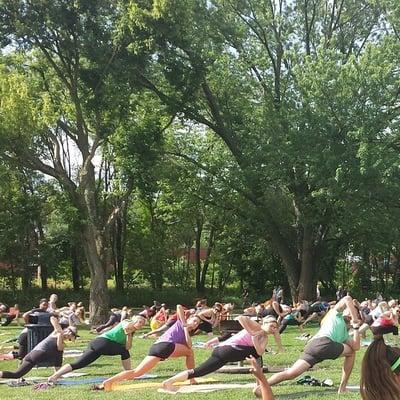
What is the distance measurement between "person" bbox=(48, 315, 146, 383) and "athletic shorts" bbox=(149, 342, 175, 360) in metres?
0.69

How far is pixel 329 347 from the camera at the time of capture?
879cm

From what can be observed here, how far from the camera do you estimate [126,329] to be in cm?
1062

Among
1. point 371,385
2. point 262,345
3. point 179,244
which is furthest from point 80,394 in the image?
point 179,244

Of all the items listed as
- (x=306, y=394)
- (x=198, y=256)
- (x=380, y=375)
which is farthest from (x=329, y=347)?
(x=198, y=256)

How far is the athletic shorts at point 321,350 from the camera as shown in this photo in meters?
8.70

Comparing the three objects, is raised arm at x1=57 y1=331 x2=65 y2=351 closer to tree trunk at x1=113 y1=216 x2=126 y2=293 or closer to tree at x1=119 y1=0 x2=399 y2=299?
tree at x1=119 y1=0 x2=399 y2=299

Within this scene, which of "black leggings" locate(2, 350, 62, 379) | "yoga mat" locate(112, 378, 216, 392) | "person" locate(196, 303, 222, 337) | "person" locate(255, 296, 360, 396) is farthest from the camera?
"person" locate(196, 303, 222, 337)

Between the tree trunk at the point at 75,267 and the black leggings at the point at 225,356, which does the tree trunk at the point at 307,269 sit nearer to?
the tree trunk at the point at 75,267

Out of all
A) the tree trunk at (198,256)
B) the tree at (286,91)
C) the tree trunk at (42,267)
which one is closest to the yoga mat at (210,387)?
the tree at (286,91)

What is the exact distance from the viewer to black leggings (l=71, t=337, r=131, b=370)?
10.2 meters

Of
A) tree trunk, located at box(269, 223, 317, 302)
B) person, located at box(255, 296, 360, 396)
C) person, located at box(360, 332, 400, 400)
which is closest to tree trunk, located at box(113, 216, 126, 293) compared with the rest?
tree trunk, located at box(269, 223, 317, 302)

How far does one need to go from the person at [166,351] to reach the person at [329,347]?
202 cm

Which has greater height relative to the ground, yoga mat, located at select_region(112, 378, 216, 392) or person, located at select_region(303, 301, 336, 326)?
person, located at select_region(303, 301, 336, 326)

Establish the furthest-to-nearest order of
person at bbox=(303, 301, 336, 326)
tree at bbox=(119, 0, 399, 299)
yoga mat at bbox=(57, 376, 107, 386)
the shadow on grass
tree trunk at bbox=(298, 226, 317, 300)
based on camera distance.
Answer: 1. tree trunk at bbox=(298, 226, 317, 300)
2. tree at bbox=(119, 0, 399, 299)
3. person at bbox=(303, 301, 336, 326)
4. yoga mat at bbox=(57, 376, 107, 386)
5. the shadow on grass
